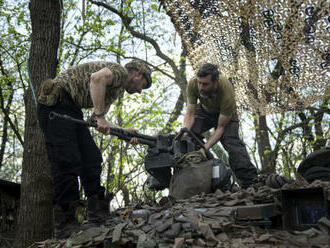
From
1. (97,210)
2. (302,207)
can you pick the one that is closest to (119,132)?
(97,210)

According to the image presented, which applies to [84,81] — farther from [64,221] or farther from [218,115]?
[218,115]

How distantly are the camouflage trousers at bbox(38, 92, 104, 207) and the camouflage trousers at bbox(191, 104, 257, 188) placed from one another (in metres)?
1.55

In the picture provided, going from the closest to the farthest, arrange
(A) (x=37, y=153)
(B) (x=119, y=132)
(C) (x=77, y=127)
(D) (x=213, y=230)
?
(D) (x=213, y=230)
(C) (x=77, y=127)
(B) (x=119, y=132)
(A) (x=37, y=153)

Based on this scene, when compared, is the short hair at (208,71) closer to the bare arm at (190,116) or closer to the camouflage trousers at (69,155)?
the bare arm at (190,116)

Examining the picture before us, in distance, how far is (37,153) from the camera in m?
5.04

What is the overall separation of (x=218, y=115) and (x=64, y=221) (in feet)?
7.91

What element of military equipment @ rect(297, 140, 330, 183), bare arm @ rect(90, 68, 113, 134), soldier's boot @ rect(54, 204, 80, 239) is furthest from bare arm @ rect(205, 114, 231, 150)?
soldier's boot @ rect(54, 204, 80, 239)

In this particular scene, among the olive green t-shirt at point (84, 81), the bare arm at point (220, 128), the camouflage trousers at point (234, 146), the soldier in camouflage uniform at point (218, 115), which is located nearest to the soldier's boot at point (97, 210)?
the olive green t-shirt at point (84, 81)

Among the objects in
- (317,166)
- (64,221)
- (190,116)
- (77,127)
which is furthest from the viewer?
(190,116)

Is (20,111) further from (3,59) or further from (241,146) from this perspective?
(241,146)

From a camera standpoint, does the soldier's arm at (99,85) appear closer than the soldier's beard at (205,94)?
Yes

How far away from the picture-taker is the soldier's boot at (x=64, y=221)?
3.32 meters

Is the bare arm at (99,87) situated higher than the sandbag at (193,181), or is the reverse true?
the bare arm at (99,87)

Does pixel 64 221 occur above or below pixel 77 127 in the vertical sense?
below
